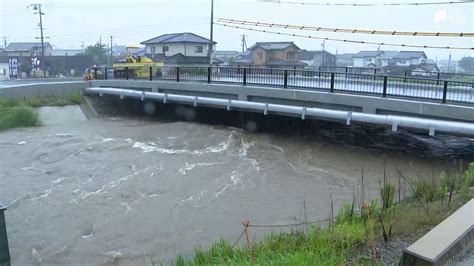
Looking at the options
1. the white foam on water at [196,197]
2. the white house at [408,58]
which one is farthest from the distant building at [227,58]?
the white foam on water at [196,197]

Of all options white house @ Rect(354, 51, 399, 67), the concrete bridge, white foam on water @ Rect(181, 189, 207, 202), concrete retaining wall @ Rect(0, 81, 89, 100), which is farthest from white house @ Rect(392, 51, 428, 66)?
white foam on water @ Rect(181, 189, 207, 202)

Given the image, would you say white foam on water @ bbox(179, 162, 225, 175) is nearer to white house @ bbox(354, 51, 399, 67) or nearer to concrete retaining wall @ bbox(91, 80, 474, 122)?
concrete retaining wall @ bbox(91, 80, 474, 122)

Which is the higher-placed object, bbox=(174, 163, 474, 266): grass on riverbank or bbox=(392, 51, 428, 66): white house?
bbox=(392, 51, 428, 66): white house

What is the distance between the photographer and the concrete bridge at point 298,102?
13078 mm

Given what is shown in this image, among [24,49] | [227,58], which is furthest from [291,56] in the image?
[24,49]

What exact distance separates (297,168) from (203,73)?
9.57 meters

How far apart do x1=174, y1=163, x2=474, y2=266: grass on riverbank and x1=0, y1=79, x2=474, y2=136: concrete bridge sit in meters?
6.35

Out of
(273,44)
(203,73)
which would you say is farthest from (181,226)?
(273,44)

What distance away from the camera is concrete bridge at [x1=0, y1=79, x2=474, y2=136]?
13.1 m

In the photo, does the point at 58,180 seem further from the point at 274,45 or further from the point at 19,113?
the point at 274,45

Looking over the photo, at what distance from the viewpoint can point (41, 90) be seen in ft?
76.0

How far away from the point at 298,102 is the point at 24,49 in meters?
66.3

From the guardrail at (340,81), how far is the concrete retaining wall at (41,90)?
17.2 feet

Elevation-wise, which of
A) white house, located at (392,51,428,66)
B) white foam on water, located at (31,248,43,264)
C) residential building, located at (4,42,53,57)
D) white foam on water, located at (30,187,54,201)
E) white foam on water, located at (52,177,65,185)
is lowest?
white foam on water, located at (31,248,43,264)
